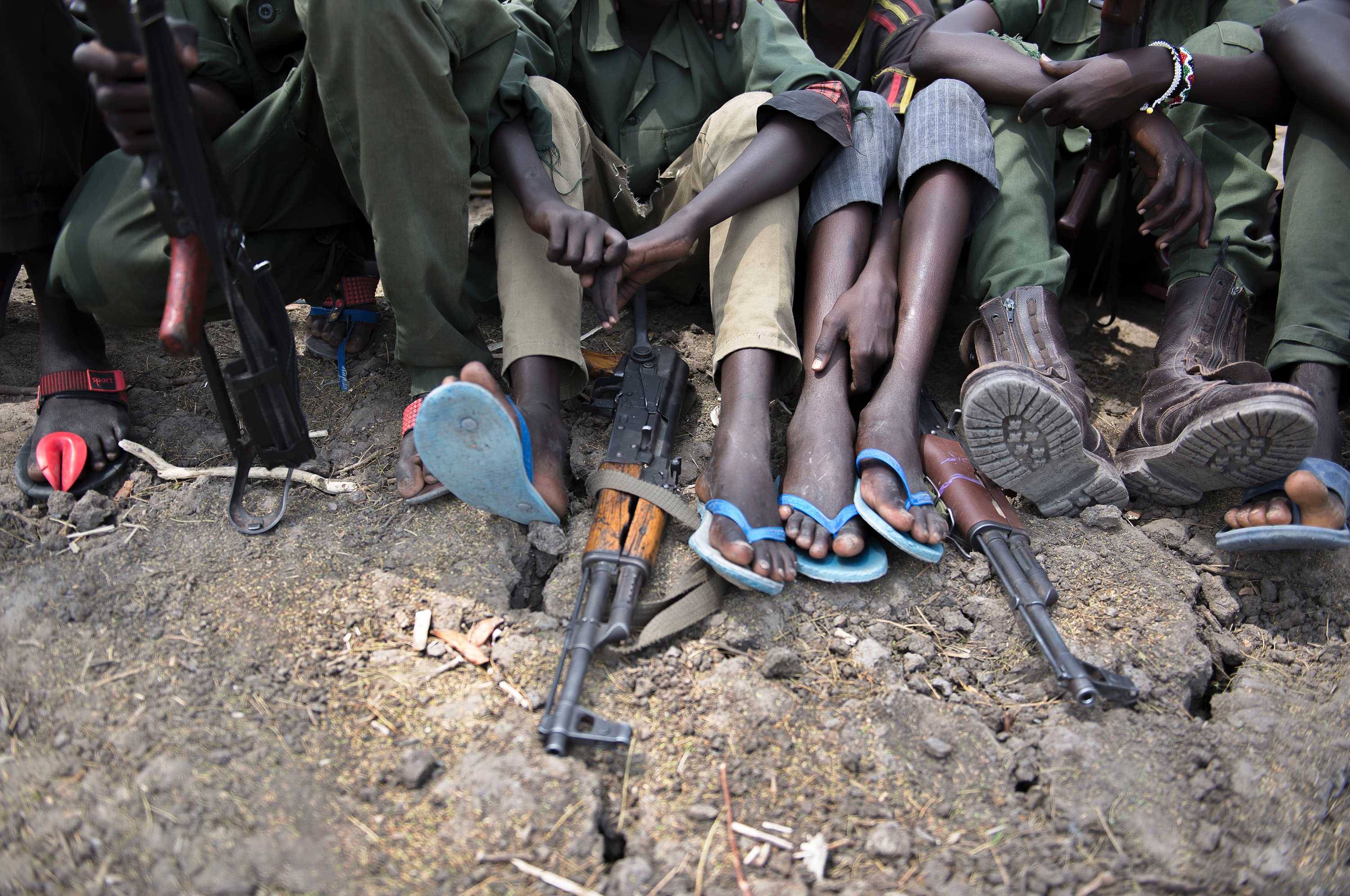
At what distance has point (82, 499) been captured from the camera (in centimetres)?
199

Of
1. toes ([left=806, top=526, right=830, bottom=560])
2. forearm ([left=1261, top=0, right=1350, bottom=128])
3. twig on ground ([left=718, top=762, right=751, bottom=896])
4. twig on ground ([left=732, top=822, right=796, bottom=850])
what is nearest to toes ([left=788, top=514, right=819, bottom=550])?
toes ([left=806, top=526, right=830, bottom=560])

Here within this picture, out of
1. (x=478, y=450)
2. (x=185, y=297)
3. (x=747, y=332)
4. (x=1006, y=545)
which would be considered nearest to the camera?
(x=185, y=297)

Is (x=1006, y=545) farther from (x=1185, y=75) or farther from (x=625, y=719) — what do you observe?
(x=1185, y=75)

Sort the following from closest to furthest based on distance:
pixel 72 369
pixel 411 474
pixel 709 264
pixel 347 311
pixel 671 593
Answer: pixel 671 593
pixel 411 474
pixel 72 369
pixel 709 264
pixel 347 311

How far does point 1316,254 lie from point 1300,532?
917 millimetres

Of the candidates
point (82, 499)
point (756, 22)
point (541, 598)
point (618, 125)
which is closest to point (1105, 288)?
point (756, 22)

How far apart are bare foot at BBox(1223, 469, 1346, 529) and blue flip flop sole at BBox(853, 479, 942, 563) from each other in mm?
788

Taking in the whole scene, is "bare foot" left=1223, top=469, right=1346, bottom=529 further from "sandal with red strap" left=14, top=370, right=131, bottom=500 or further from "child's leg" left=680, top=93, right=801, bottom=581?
"sandal with red strap" left=14, top=370, right=131, bottom=500

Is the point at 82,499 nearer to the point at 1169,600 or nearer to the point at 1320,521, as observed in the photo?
the point at 1169,600

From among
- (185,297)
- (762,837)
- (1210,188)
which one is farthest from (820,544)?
(1210,188)

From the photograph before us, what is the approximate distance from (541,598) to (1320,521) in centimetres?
183

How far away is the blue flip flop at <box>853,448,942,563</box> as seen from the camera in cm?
187

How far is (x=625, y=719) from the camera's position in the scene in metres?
1.64

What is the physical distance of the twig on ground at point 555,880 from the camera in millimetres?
1344
